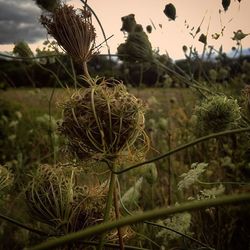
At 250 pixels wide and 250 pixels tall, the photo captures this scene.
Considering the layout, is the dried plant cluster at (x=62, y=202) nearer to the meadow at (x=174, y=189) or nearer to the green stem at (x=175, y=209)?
the meadow at (x=174, y=189)

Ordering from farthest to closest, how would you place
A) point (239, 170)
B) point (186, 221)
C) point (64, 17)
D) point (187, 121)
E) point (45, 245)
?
point (187, 121) → point (239, 170) → point (186, 221) → point (64, 17) → point (45, 245)

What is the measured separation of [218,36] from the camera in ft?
7.02

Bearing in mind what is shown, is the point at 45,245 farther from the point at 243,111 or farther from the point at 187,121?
the point at 187,121

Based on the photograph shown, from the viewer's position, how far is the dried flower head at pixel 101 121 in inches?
35.1

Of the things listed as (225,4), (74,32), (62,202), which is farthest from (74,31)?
(225,4)

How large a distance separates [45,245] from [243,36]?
5.80 ft

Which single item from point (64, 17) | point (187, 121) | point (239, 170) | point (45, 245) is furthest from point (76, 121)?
point (187, 121)

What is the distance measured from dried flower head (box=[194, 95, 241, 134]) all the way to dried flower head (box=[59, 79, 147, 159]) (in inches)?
17.7

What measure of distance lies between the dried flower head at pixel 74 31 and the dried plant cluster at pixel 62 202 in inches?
10.7

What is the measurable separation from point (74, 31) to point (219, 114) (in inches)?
19.8

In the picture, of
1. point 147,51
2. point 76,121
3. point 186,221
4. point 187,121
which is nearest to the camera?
point 76,121

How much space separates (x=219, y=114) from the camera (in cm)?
134

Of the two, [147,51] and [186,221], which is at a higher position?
[147,51]

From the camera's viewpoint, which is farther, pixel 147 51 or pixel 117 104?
pixel 147 51
